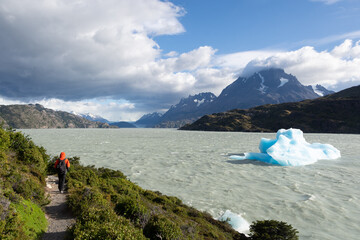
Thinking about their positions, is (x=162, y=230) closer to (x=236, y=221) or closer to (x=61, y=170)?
(x=61, y=170)

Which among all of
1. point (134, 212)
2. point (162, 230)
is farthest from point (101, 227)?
point (134, 212)

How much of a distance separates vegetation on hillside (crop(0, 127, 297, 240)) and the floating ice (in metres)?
1.22

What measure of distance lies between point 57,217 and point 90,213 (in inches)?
98.8

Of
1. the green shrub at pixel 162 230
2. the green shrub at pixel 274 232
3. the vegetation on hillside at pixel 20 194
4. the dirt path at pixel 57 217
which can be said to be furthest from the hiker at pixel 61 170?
the green shrub at pixel 274 232

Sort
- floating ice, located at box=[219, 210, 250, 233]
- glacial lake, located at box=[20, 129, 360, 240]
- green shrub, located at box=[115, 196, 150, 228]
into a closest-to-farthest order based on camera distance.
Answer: green shrub, located at box=[115, 196, 150, 228], floating ice, located at box=[219, 210, 250, 233], glacial lake, located at box=[20, 129, 360, 240]

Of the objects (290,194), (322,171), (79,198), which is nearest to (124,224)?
(79,198)

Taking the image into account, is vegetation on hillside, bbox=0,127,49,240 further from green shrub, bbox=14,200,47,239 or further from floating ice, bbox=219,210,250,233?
floating ice, bbox=219,210,250,233

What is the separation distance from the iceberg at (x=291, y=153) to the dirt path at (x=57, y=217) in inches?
1240

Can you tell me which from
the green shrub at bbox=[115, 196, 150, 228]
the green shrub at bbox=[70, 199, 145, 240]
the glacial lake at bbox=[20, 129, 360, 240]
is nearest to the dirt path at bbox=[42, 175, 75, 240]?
the green shrub at bbox=[70, 199, 145, 240]

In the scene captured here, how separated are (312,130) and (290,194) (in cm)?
18740

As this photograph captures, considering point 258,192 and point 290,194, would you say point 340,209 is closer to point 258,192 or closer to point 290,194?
point 290,194

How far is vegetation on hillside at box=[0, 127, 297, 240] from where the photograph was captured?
703cm

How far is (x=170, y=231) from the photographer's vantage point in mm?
8688

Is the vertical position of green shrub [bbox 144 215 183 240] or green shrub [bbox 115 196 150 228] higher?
green shrub [bbox 115 196 150 228]
